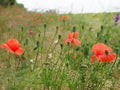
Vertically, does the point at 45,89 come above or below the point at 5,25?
below

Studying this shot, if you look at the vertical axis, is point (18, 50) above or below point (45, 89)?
above

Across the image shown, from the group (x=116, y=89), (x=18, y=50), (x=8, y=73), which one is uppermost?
(x=18, y=50)

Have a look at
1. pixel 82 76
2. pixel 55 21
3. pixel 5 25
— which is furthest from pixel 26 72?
pixel 55 21

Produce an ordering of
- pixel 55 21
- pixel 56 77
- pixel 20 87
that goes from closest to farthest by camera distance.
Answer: pixel 20 87, pixel 56 77, pixel 55 21

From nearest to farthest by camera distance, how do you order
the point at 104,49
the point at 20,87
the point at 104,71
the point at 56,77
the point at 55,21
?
the point at 104,49
the point at 20,87
the point at 56,77
the point at 104,71
the point at 55,21

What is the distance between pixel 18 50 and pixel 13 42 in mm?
81

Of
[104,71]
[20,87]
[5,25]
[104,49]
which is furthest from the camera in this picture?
[5,25]

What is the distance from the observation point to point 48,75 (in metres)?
3.20

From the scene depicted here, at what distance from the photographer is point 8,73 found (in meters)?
3.12

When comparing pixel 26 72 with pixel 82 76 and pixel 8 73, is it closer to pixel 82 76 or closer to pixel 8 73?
pixel 8 73

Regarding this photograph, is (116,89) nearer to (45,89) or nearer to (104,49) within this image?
(45,89)

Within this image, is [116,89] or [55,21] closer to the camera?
[116,89]

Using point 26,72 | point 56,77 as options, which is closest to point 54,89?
point 56,77

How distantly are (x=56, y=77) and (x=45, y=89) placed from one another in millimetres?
336
